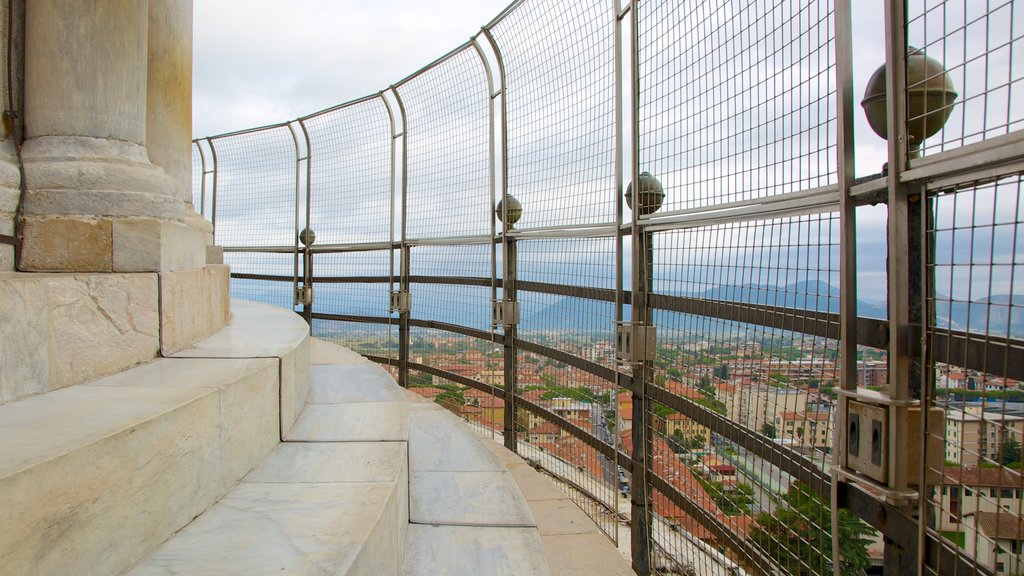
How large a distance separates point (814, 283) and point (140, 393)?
2334 millimetres

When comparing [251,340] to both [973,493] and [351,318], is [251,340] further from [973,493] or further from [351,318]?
[351,318]

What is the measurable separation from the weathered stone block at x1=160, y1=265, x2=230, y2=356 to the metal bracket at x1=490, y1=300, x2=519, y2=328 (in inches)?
90.7

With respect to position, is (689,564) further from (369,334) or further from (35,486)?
(369,334)

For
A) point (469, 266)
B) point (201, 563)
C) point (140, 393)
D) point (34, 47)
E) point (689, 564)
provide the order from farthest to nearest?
point (469, 266) < point (689, 564) < point (34, 47) < point (140, 393) < point (201, 563)

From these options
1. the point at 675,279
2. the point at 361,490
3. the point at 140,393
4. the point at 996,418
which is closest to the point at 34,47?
the point at 140,393

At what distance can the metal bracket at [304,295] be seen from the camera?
904 centimetres

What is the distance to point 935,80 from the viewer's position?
167 centimetres

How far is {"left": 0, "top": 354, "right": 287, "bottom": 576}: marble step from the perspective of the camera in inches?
51.2

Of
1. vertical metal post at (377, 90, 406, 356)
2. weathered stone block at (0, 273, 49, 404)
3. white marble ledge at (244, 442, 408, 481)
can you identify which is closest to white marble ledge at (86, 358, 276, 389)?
weathered stone block at (0, 273, 49, 404)

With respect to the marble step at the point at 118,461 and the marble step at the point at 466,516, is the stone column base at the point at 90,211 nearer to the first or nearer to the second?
the marble step at the point at 118,461

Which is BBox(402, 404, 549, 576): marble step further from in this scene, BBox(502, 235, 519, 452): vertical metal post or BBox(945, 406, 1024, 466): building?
BBox(945, 406, 1024, 466): building

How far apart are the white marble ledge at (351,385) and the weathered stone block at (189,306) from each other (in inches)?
29.8

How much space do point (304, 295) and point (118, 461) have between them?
309 inches

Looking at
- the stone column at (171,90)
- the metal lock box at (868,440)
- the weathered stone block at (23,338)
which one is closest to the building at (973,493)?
the metal lock box at (868,440)
